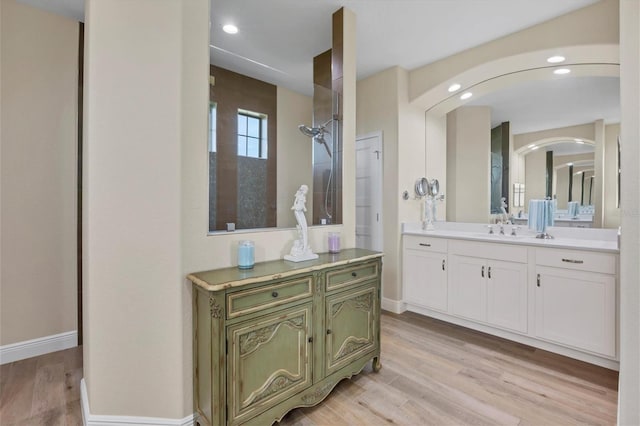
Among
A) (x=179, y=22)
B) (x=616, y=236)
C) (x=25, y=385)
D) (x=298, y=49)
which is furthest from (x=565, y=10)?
(x=25, y=385)

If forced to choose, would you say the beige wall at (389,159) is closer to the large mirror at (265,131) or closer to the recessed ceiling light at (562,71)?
the large mirror at (265,131)

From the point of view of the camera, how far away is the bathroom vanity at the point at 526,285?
89.8 inches

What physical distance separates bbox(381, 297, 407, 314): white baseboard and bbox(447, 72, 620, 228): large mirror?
1.26 meters

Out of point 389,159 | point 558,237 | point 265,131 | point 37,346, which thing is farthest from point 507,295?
point 37,346

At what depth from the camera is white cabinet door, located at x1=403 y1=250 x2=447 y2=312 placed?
3225 millimetres

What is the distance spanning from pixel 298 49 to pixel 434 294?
2.98 meters

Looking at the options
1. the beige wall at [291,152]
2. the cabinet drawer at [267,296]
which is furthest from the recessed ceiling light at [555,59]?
the cabinet drawer at [267,296]

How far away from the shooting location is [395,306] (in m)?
3.55

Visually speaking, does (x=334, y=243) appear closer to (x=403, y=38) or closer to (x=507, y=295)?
(x=507, y=295)

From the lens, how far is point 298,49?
301 cm

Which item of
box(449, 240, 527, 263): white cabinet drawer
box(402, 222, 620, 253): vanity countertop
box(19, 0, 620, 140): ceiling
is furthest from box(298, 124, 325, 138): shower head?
box(449, 240, 527, 263): white cabinet drawer

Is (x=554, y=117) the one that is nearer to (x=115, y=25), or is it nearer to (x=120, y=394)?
(x=115, y=25)

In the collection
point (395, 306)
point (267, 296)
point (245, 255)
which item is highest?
point (245, 255)

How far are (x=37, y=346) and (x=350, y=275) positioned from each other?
2.70m
